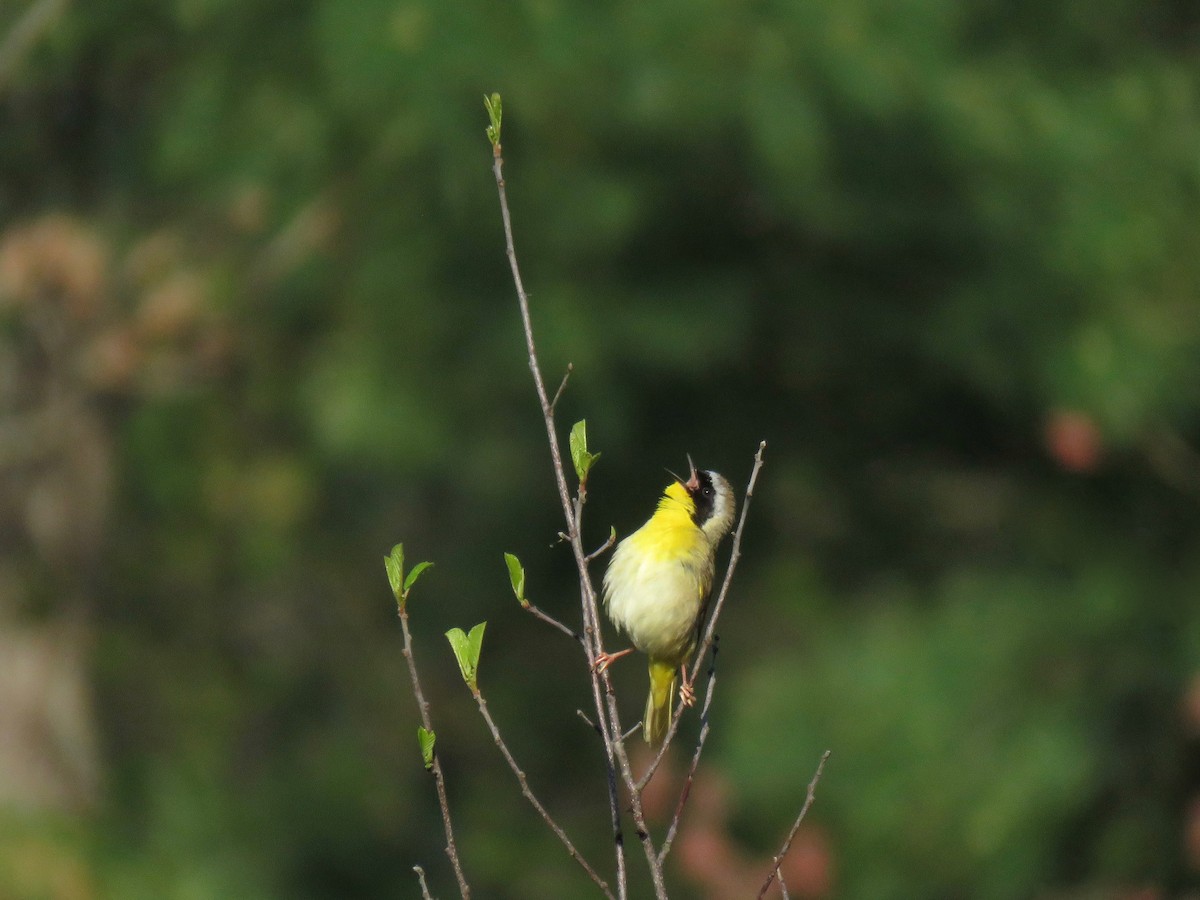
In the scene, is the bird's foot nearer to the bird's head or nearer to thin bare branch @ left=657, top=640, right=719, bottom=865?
the bird's head

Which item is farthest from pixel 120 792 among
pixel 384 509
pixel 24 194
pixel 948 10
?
pixel 948 10

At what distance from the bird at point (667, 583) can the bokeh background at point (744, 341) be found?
66.6 inches

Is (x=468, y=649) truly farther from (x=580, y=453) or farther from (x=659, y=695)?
(x=659, y=695)

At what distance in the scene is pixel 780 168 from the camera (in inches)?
218

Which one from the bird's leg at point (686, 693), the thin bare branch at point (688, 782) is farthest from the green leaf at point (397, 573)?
the bird's leg at point (686, 693)

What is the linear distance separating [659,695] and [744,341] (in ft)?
8.51

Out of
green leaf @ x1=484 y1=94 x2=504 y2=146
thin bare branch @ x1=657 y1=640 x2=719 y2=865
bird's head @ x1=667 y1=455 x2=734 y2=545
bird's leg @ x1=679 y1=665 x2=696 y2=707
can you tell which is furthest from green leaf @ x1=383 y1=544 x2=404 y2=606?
bird's head @ x1=667 y1=455 x2=734 y2=545

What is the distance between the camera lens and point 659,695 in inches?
156

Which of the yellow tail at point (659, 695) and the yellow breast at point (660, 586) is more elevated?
the yellow breast at point (660, 586)

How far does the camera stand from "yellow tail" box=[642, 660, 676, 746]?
3.87 metres

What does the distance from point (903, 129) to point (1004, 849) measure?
99.5 inches

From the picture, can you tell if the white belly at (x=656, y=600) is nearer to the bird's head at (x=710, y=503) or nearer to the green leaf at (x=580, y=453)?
the bird's head at (x=710, y=503)

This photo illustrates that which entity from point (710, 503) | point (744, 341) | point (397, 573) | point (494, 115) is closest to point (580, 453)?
point (397, 573)

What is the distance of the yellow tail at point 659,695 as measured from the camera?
3.87 m
